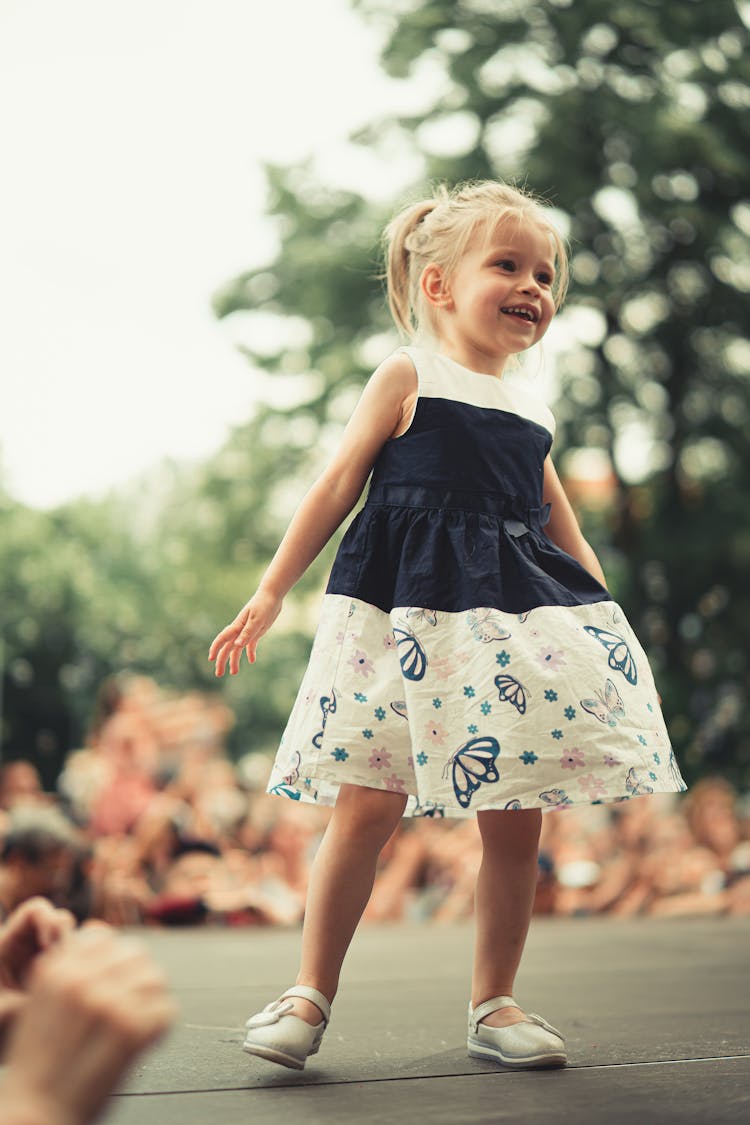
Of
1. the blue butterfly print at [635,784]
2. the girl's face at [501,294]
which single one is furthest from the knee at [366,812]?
the girl's face at [501,294]

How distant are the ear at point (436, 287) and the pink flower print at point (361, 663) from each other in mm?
654

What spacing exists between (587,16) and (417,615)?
978cm

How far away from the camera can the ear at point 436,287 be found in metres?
2.23

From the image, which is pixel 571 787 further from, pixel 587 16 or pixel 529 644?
pixel 587 16

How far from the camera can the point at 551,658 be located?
187 centimetres

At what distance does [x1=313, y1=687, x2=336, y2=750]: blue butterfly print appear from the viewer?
6.22 feet

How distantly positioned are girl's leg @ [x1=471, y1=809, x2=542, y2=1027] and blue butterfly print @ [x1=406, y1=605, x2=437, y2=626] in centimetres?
29

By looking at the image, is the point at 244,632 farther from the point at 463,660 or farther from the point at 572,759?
the point at 572,759

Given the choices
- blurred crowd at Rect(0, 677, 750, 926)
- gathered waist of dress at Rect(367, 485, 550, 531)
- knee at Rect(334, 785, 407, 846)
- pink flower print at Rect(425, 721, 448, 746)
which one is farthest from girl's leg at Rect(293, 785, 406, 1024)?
blurred crowd at Rect(0, 677, 750, 926)

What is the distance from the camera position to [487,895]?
1959mm

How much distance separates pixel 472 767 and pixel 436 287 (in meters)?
0.87

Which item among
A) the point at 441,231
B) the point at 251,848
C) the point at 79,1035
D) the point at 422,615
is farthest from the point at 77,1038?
the point at 251,848

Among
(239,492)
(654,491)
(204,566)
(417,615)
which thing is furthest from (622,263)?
(417,615)

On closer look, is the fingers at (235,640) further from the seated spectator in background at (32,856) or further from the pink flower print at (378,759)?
the seated spectator in background at (32,856)
